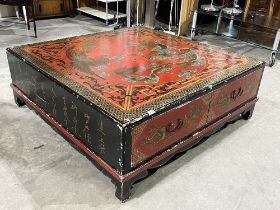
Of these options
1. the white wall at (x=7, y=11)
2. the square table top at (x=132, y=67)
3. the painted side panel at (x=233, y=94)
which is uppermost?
the square table top at (x=132, y=67)

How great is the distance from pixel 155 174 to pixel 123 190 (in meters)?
0.24

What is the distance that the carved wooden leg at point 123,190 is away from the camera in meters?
1.20

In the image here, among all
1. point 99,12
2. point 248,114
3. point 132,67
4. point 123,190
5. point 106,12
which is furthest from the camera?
point 99,12

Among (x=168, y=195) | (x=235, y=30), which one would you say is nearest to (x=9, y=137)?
(x=168, y=195)

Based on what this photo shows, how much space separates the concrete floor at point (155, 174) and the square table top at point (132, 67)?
387 mm

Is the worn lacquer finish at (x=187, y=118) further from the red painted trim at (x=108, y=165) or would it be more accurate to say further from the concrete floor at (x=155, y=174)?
the concrete floor at (x=155, y=174)

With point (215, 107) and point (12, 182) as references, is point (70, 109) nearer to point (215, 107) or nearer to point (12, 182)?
point (12, 182)

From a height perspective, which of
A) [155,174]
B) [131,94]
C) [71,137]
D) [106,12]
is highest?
[131,94]

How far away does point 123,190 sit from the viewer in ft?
3.95

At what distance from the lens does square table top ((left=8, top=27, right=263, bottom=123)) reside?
1.24 metres

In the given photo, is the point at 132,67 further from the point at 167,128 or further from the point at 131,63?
the point at 167,128

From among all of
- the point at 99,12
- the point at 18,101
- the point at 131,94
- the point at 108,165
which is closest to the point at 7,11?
the point at 99,12

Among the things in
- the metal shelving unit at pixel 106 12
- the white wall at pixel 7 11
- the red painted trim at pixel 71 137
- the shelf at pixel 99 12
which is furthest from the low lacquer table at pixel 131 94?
the white wall at pixel 7 11

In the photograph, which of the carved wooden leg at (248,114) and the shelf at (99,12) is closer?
the carved wooden leg at (248,114)
